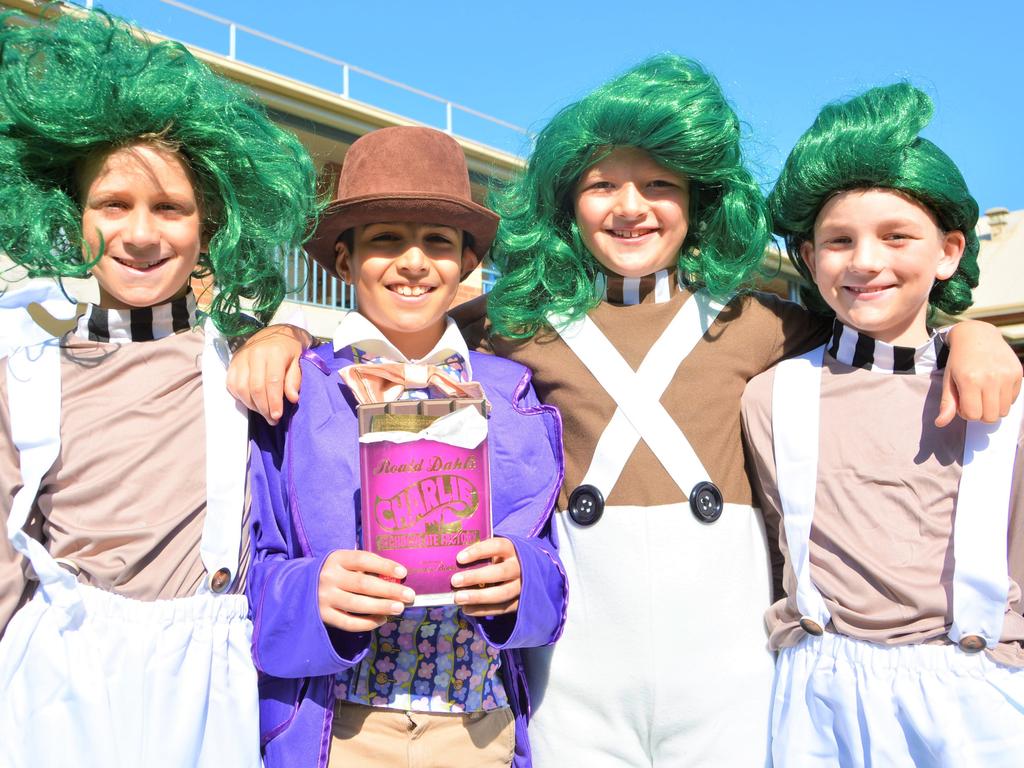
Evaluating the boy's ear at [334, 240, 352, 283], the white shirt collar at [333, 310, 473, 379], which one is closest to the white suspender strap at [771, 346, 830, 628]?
the white shirt collar at [333, 310, 473, 379]

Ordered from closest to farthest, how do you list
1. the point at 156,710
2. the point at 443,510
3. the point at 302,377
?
the point at 443,510 < the point at 156,710 < the point at 302,377

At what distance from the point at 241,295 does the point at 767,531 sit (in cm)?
143

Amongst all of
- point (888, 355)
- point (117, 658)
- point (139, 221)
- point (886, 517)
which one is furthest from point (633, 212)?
point (117, 658)

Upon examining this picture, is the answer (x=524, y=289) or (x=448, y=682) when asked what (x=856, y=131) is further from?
(x=448, y=682)

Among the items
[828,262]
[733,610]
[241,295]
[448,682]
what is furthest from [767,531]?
[241,295]

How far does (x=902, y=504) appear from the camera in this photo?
203cm

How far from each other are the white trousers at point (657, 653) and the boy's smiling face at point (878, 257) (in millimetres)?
562

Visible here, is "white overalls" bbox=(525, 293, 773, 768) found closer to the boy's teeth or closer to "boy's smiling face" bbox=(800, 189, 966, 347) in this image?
"boy's smiling face" bbox=(800, 189, 966, 347)

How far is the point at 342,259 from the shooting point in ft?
7.75

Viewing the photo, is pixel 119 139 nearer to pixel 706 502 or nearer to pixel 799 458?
pixel 706 502

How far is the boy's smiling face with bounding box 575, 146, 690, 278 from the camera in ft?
7.78

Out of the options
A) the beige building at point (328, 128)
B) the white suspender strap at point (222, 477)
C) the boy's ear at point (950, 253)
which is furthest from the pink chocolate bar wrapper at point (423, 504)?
the beige building at point (328, 128)

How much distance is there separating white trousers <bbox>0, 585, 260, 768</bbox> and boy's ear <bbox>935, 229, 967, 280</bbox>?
1.85 meters

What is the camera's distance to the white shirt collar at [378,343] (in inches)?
85.1
